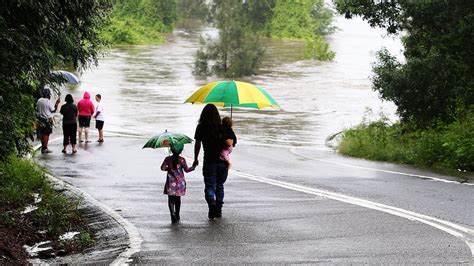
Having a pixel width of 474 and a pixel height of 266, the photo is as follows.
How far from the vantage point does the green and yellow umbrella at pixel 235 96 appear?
12.2 m

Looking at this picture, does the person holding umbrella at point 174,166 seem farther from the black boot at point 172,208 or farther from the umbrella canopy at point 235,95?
the umbrella canopy at point 235,95

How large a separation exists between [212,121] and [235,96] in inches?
29.1

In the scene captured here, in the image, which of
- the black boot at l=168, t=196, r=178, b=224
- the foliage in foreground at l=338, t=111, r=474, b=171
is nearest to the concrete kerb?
the black boot at l=168, t=196, r=178, b=224

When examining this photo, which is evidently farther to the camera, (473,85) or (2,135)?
(473,85)

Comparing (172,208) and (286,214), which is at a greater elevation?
(172,208)

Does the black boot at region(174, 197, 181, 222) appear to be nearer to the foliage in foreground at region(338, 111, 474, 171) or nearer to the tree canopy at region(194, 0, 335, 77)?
the foliage in foreground at region(338, 111, 474, 171)

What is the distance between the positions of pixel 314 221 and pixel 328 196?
262 cm

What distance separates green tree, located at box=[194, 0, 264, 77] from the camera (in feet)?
203

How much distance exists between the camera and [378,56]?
77.8 ft

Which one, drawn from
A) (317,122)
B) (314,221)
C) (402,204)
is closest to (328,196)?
(402,204)

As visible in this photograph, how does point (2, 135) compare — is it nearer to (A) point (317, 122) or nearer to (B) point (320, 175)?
(B) point (320, 175)

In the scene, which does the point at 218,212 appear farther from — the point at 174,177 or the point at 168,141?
the point at 168,141

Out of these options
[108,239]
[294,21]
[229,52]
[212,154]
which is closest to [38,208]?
[108,239]

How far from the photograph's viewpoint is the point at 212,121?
11.7 meters
